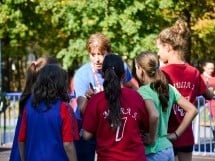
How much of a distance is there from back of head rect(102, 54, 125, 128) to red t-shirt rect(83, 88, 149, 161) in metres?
0.04

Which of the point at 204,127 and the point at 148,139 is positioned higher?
the point at 148,139

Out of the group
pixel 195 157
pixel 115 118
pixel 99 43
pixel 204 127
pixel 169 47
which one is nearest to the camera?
pixel 115 118

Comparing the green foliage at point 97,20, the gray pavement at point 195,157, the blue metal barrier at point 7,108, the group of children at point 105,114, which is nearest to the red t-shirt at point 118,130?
the group of children at point 105,114

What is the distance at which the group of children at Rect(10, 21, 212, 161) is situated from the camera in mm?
4984

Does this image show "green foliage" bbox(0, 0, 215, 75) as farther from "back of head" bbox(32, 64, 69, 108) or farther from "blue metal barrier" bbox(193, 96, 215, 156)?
"back of head" bbox(32, 64, 69, 108)

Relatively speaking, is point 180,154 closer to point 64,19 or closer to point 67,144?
point 67,144

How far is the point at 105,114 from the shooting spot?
4965 millimetres

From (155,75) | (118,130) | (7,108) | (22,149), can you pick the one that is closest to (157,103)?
(155,75)

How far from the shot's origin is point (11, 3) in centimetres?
2317

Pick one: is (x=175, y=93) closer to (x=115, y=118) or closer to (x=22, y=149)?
(x=115, y=118)

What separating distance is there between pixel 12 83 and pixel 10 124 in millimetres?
25491

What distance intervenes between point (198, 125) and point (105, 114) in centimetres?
912

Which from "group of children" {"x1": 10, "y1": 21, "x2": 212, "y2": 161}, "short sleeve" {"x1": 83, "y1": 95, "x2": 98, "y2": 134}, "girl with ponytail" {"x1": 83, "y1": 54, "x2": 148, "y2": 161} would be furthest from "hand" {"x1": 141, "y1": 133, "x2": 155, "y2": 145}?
"short sleeve" {"x1": 83, "y1": 95, "x2": 98, "y2": 134}

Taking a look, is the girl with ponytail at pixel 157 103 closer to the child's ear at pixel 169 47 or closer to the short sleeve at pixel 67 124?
the child's ear at pixel 169 47
